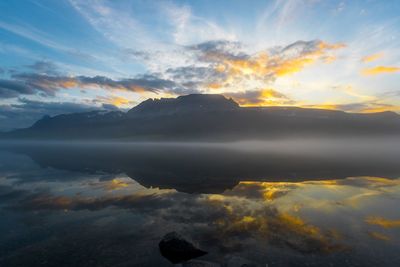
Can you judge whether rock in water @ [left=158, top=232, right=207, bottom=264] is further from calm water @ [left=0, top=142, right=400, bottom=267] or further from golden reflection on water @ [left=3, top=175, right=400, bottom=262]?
golden reflection on water @ [left=3, top=175, right=400, bottom=262]

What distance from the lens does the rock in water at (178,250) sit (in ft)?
61.3

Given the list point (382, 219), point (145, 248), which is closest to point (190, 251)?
point (145, 248)

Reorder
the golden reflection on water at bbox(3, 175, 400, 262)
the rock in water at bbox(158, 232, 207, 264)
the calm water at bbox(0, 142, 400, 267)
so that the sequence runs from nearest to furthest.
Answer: the rock in water at bbox(158, 232, 207, 264) < the calm water at bbox(0, 142, 400, 267) < the golden reflection on water at bbox(3, 175, 400, 262)

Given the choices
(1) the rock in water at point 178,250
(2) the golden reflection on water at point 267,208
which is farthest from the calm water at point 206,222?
(1) the rock in water at point 178,250

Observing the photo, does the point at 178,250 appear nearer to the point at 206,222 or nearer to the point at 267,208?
the point at 206,222

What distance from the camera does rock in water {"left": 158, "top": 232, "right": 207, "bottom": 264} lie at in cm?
1867

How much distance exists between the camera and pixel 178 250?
1891 cm

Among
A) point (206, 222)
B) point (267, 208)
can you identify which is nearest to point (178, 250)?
point (206, 222)

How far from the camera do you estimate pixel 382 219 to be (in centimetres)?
2705

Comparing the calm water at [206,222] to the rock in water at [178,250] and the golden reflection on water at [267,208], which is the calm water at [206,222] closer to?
the golden reflection on water at [267,208]

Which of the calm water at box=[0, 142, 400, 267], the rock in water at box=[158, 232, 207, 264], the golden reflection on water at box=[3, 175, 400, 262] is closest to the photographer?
the rock in water at box=[158, 232, 207, 264]

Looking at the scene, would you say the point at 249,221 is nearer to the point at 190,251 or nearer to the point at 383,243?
the point at 190,251

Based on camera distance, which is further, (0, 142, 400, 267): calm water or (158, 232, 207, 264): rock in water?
(0, 142, 400, 267): calm water

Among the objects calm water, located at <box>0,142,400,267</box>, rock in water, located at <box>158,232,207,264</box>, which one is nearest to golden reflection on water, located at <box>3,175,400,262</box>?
calm water, located at <box>0,142,400,267</box>
